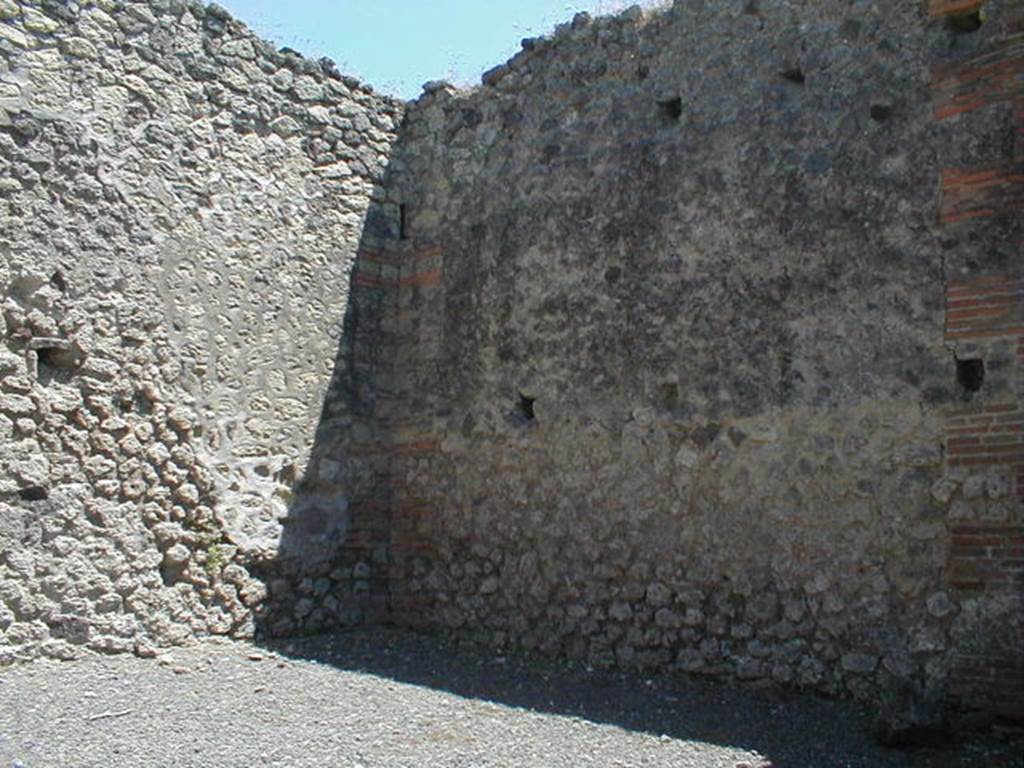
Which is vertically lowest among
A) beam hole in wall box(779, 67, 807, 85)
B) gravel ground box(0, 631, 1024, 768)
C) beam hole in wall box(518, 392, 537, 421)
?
gravel ground box(0, 631, 1024, 768)

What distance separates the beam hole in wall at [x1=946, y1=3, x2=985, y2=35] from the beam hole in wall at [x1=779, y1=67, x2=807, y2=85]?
813 mm

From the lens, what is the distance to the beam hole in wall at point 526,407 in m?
7.42

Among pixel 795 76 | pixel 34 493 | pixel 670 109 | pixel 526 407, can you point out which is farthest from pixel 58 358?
pixel 795 76

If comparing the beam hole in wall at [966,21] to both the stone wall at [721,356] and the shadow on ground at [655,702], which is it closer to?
the stone wall at [721,356]

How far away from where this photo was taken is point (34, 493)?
6.27 metres

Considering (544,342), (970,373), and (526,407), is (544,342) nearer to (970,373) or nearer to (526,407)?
(526,407)

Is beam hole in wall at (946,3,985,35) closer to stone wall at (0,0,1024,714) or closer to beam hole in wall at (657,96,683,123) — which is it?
stone wall at (0,0,1024,714)

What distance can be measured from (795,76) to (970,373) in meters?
1.94

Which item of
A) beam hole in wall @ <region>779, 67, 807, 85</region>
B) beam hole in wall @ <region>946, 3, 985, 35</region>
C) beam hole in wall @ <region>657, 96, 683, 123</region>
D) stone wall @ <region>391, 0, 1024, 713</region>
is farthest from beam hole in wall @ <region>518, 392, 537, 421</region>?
beam hole in wall @ <region>946, 3, 985, 35</region>

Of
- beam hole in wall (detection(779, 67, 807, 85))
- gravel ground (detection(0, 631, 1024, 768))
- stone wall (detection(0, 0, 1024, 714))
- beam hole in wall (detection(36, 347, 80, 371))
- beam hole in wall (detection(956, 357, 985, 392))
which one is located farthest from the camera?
beam hole in wall (detection(36, 347, 80, 371))

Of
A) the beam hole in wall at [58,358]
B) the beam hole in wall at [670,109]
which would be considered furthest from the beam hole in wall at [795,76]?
the beam hole in wall at [58,358]

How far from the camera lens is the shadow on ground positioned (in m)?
4.96

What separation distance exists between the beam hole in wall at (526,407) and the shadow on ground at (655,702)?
146 cm

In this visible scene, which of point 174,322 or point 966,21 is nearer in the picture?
point 966,21
